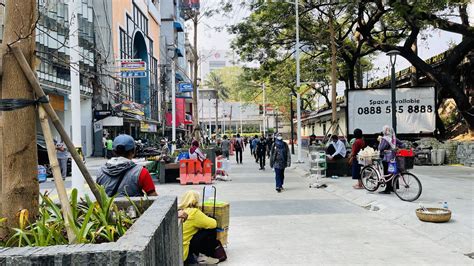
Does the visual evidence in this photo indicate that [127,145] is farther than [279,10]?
No

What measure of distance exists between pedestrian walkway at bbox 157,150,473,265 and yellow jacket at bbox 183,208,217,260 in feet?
2.44

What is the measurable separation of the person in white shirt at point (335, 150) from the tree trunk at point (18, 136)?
44.6ft

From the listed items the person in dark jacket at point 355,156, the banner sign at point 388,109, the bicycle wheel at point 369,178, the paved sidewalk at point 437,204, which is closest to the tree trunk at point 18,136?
the paved sidewalk at point 437,204

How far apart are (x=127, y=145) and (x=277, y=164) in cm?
872

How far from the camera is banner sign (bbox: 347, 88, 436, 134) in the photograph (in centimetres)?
2109

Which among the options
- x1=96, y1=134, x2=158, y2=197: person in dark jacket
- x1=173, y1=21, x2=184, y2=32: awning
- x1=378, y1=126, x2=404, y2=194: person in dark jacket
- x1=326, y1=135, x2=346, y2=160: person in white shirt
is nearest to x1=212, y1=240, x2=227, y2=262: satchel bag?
x1=96, y1=134, x2=158, y2=197: person in dark jacket

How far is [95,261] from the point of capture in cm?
210

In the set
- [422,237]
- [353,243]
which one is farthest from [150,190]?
[422,237]

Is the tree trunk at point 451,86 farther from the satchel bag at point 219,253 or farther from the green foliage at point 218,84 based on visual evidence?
the green foliage at point 218,84

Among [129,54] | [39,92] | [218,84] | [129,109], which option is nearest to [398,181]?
[39,92]

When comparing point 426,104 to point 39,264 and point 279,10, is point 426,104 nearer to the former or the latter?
point 279,10

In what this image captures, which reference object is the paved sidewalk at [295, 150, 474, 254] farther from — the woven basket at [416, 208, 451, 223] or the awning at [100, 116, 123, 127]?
the awning at [100, 116, 123, 127]

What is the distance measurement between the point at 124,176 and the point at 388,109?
18689mm

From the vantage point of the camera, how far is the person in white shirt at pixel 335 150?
15875mm
